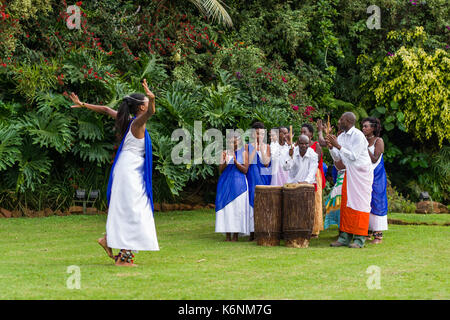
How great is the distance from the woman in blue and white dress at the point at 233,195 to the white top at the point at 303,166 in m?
0.82

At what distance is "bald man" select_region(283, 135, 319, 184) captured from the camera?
11420 mm

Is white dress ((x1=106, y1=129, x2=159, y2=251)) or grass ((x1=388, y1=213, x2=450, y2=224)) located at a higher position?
white dress ((x1=106, y1=129, x2=159, y2=251))

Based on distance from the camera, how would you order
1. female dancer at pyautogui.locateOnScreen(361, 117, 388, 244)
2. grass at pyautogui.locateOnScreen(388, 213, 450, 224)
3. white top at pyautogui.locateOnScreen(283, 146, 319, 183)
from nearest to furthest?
female dancer at pyautogui.locateOnScreen(361, 117, 388, 244) < white top at pyautogui.locateOnScreen(283, 146, 319, 183) < grass at pyautogui.locateOnScreen(388, 213, 450, 224)

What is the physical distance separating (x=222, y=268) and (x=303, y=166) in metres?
3.70

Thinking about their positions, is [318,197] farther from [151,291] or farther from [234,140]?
[151,291]

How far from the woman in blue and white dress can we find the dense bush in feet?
13.2

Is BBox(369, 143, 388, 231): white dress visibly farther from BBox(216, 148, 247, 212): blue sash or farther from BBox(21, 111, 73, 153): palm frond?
BBox(21, 111, 73, 153): palm frond

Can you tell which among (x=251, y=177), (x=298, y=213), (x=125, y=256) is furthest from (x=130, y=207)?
(x=251, y=177)

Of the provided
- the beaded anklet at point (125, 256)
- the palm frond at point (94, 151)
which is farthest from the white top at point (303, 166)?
the palm frond at point (94, 151)

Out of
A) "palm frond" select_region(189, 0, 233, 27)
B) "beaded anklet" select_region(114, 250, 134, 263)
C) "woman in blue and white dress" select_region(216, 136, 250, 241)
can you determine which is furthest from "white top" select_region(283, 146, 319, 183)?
"palm frond" select_region(189, 0, 233, 27)

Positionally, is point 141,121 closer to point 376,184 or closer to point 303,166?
point 303,166

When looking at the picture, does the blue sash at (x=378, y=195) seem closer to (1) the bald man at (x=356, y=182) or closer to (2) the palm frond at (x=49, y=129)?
(1) the bald man at (x=356, y=182)

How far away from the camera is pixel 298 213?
1059cm

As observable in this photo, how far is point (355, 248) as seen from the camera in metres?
10.5
